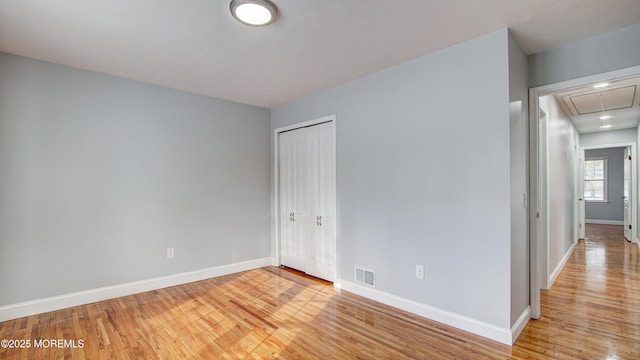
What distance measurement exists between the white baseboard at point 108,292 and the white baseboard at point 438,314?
1.81 meters

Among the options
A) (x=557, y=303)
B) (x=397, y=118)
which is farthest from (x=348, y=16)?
(x=557, y=303)

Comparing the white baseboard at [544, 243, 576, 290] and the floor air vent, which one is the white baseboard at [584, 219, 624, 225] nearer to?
the white baseboard at [544, 243, 576, 290]

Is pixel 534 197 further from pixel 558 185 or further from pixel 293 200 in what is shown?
pixel 293 200

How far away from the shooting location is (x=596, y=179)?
365 inches

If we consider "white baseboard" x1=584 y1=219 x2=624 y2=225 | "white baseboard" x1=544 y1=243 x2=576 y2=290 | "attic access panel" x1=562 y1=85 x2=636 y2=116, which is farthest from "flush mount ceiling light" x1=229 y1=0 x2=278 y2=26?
"white baseboard" x1=584 y1=219 x2=624 y2=225

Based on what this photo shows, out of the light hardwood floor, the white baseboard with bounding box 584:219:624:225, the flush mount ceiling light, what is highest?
the flush mount ceiling light

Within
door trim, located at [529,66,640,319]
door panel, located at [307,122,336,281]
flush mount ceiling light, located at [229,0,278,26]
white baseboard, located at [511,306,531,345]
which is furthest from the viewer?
door panel, located at [307,122,336,281]

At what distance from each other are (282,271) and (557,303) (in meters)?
3.30

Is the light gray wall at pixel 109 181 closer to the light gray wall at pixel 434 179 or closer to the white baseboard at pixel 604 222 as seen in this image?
the light gray wall at pixel 434 179

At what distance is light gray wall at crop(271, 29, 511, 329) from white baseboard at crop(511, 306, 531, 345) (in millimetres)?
128

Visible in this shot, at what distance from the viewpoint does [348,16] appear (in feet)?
6.95

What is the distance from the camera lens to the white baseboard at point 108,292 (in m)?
2.76

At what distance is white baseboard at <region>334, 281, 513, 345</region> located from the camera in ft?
7.59

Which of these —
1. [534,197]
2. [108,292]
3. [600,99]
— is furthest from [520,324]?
[108,292]
